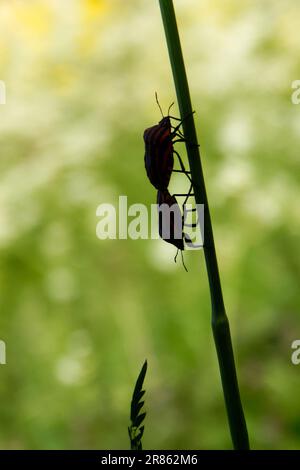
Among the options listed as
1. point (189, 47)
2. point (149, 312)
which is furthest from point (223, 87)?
point (149, 312)

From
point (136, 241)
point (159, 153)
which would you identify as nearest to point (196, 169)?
point (159, 153)

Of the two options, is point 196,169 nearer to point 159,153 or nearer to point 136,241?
Answer: point 159,153

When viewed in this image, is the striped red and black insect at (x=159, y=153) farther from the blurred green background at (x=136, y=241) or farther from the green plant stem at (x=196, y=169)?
the blurred green background at (x=136, y=241)

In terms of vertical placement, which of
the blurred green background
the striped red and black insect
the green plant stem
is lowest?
the green plant stem

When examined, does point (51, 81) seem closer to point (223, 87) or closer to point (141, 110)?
point (141, 110)

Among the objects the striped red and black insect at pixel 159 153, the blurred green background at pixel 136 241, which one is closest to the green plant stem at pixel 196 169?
the striped red and black insect at pixel 159 153

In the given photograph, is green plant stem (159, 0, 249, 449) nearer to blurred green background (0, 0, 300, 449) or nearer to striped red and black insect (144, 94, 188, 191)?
striped red and black insect (144, 94, 188, 191)

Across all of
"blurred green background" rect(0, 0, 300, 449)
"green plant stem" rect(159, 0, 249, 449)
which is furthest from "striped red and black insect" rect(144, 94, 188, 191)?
"blurred green background" rect(0, 0, 300, 449)

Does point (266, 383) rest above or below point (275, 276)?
below
